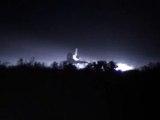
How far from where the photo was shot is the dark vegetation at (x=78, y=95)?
938 cm

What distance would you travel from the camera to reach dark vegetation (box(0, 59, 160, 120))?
9383 millimetres

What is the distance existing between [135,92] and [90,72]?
2800 mm

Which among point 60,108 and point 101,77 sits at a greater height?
point 101,77

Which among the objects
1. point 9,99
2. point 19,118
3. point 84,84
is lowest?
point 19,118

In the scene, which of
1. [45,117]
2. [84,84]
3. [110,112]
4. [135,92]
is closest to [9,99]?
[45,117]

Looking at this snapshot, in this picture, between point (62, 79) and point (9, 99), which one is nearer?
point (9, 99)

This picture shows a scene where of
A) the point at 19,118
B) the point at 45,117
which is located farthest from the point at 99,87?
the point at 19,118

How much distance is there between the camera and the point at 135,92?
1005 centimetres

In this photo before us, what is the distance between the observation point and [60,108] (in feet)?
31.7

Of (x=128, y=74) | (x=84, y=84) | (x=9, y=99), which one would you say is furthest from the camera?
(x=128, y=74)

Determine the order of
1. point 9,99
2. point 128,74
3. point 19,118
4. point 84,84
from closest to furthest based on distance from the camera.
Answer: point 19,118 → point 9,99 → point 84,84 → point 128,74

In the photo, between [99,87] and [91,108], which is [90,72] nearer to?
[99,87]

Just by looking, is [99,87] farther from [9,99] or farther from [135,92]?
[9,99]

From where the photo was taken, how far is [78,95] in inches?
405
